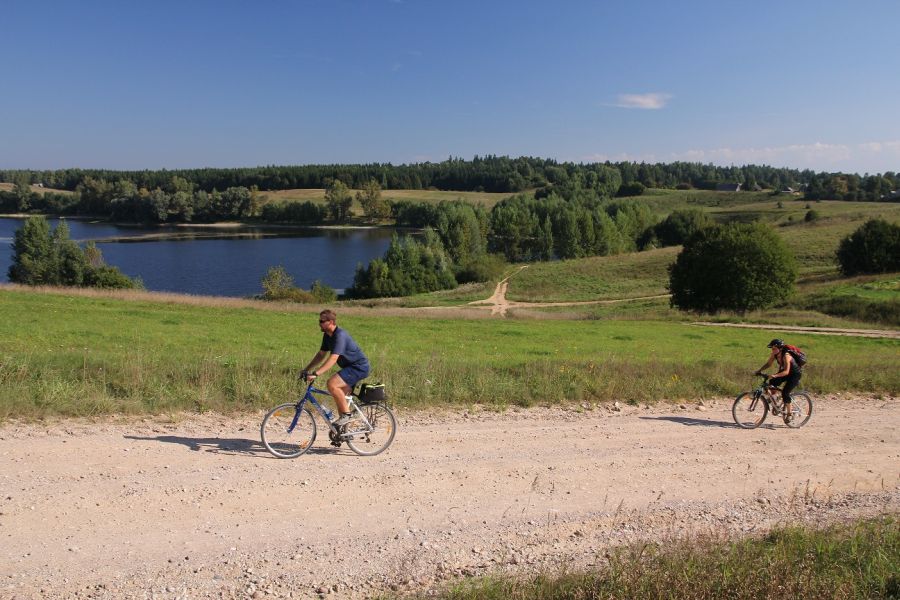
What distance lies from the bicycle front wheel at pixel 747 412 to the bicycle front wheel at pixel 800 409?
1.71 feet

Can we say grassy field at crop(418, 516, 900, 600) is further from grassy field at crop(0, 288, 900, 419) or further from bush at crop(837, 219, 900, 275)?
bush at crop(837, 219, 900, 275)

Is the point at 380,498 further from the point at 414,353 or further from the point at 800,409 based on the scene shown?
the point at 414,353

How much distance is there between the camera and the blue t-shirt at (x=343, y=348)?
934cm

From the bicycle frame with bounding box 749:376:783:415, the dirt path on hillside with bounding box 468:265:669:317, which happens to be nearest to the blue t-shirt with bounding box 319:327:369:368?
the bicycle frame with bounding box 749:376:783:415

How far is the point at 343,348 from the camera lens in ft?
30.8

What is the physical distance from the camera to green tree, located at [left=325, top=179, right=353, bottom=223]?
177 metres

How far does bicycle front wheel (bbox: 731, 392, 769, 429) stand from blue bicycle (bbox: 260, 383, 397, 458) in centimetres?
701

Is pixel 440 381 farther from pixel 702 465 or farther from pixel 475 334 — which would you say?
pixel 475 334

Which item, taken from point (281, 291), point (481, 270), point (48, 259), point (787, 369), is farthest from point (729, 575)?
point (481, 270)

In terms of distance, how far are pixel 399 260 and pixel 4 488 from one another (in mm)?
81478

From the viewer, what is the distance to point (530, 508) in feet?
26.6

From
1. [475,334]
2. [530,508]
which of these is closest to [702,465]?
[530,508]

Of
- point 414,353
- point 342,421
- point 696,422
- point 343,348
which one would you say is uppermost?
point 343,348

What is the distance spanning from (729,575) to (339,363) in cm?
571
